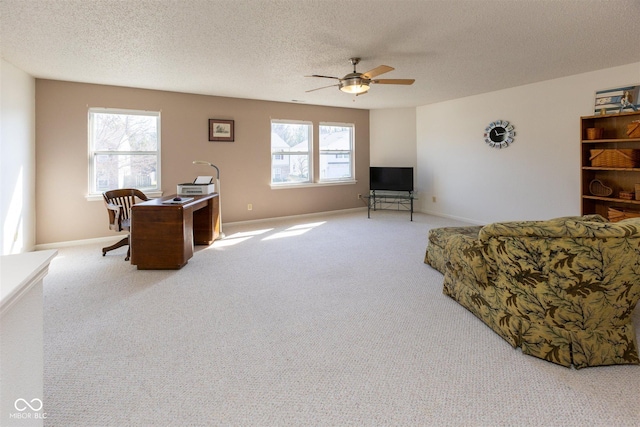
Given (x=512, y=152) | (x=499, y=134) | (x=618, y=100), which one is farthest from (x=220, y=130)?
(x=618, y=100)

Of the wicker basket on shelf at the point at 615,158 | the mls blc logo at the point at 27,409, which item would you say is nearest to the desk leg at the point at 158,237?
the mls blc logo at the point at 27,409

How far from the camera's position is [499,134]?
537cm

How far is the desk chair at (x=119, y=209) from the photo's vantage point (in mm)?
3848

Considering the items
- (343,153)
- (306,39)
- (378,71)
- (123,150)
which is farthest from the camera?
(343,153)

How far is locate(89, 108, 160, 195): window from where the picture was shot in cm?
475

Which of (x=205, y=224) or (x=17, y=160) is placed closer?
(x=17, y=160)

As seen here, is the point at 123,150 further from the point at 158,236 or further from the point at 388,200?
the point at 388,200

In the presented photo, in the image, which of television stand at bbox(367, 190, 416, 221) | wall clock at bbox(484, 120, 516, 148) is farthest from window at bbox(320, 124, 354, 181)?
wall clock at bbox(484, 120, 516, 148)

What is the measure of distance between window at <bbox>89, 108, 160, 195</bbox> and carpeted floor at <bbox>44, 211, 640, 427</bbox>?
2.02 meters

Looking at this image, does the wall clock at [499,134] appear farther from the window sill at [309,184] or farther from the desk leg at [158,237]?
the desk leg at [158,237]

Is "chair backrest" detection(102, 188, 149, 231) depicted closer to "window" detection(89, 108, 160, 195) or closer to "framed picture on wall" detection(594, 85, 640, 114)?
"window" detection(89, 108, 160, 195)

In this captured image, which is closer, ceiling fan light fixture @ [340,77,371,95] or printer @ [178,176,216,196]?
ceiling fan light fixture @ [340,77,371,95]

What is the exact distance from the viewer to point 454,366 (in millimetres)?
1811

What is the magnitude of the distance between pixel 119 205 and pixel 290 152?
323 centimetres
